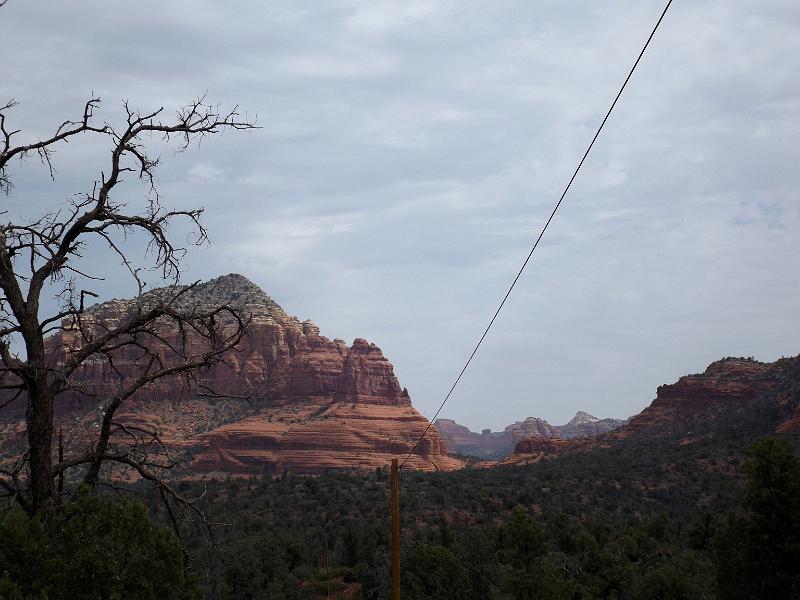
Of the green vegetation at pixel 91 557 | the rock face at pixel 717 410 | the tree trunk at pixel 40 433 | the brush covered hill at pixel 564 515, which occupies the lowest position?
the brush covered hill at pixel 564 515

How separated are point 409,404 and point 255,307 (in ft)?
113

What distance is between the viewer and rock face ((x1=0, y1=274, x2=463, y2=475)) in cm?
11338

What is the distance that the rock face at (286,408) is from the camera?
113 m

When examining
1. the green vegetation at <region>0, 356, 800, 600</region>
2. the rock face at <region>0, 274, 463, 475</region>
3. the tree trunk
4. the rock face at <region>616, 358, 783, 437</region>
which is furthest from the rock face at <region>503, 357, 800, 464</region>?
the tree trunk

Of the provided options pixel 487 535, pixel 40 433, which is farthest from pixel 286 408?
pixel 40 433

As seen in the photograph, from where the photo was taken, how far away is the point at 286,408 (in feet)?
440

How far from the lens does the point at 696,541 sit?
45.4 m

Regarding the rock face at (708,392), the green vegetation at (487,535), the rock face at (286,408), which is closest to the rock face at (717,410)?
the rock face at (708,392)

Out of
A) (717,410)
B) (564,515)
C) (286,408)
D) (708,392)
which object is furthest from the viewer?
(286,408)

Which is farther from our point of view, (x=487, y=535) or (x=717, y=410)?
(x=717, y=410)

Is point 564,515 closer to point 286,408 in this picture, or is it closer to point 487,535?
point 487,535

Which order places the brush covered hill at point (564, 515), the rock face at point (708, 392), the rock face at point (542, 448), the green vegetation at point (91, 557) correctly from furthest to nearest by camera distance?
the rock face at point (542, 448)
the rock face at point (708, 392)
the brush covered hill at point (564, 515)
the green vegetation at point (91, 557)

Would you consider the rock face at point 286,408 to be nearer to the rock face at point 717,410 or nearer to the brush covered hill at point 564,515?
the rock face at point 717,410

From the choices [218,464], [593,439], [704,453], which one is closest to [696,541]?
[704,453]
